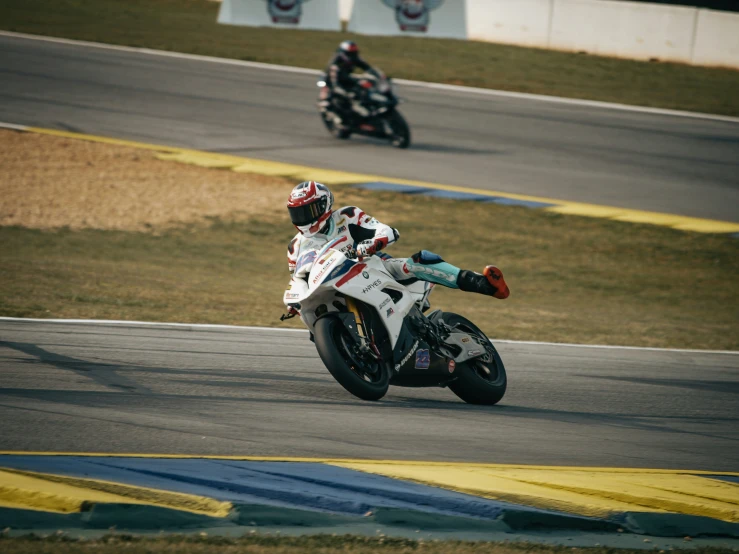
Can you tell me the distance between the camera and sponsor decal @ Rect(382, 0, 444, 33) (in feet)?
104

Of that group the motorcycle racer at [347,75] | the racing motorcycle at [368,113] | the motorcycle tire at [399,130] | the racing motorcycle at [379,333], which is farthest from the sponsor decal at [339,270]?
the motorcycle tire at [399,130]

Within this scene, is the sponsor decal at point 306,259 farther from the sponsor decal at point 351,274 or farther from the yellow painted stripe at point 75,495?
the yellow painted stripe at point 75,495

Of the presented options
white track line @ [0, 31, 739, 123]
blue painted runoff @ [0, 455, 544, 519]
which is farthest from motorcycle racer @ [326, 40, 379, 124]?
blue painted runoff @ [0, 455, 544, 519]

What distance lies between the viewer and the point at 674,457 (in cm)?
672

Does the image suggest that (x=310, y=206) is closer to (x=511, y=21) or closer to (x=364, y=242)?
(x=364, y=242)

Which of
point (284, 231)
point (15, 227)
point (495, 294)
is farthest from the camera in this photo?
point (284, 231)

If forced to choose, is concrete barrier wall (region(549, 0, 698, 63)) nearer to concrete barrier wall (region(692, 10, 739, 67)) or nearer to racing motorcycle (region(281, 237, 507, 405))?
concrete barrier wall (region(692, 10, 739, 67))

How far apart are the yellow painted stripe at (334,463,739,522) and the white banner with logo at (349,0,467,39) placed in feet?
88.1

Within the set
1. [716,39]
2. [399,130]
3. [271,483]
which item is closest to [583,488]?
[271,483]

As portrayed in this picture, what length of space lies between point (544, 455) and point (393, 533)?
1.80m

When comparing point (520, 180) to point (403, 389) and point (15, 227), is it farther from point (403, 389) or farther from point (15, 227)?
point (403, 389)

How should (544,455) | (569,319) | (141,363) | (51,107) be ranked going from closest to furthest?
(544,455) → (141,363) → (569,319) → (51,107)

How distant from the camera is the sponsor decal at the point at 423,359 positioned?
7.59 meters

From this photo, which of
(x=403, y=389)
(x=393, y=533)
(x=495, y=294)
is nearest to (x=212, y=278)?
(x=403, y=389)
